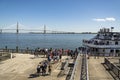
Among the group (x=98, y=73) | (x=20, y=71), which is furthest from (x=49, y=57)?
(x=98, y=73)

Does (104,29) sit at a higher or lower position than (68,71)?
higher

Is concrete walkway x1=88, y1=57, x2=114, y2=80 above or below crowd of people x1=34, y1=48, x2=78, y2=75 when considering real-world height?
below

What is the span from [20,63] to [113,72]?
12.2m

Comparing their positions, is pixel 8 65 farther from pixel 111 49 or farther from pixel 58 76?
pixel 111 49

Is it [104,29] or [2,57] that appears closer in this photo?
[2,57]

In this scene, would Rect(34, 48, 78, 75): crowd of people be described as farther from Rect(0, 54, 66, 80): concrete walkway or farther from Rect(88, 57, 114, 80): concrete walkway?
Rect(88, 57, 114, 80): concrete walkway

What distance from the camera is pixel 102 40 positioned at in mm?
53469

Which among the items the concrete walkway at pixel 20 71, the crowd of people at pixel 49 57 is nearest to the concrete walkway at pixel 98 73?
the concrete walkway at pixel 20 71

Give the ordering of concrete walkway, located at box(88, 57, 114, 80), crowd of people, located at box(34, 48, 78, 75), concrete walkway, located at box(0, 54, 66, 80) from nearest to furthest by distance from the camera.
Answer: concrete walkway, located at box(88, 57, 114, 80) → concrete walkway, located at box(0, 54, 66, 80) → crowd of people, located at box(34, 48, 78, 75)

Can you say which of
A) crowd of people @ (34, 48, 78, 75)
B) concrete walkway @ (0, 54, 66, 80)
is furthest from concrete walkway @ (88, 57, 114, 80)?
crowd of people @ (34, 48, 78, 75)

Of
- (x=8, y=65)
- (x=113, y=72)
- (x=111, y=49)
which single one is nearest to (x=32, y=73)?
(x=8, y=65)

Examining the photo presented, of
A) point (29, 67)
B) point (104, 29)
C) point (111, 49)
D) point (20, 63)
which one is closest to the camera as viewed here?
point (29, 67)

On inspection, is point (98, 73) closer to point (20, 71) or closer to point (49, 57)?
point (49, 57)

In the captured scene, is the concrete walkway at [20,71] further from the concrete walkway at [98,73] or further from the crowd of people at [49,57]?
the concrete walkway at [98,73]
